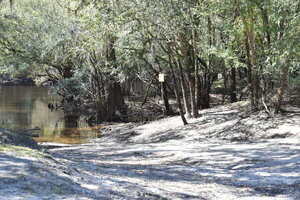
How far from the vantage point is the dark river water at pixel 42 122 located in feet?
74.1

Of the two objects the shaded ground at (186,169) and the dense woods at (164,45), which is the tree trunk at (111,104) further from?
the shaded ground at (186,169)

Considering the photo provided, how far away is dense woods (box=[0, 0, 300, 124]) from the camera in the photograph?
15.4 meters

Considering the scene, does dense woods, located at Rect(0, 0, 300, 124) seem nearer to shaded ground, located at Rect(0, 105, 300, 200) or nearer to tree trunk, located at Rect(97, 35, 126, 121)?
tree trunk, located at Rect(97, 35, 126, 121)

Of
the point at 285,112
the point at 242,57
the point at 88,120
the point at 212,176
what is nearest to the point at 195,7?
the point at 242,57

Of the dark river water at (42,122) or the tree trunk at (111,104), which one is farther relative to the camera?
the tree trunk at (111,104)

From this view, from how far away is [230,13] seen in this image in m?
17.5

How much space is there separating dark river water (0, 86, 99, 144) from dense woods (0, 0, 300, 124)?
2.16 metres

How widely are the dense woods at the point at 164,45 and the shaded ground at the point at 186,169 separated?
68.7 inches

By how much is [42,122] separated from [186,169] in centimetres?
2035

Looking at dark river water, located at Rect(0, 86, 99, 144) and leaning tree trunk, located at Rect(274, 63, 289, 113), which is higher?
leaning tree trunk, located at Rect(274, 63, 289, 113)

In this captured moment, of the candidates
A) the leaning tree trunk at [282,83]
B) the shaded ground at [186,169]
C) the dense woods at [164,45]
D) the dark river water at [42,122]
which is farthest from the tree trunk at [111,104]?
the leaning tree trunk at [282,83]

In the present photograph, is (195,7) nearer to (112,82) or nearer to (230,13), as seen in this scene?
(230,13)

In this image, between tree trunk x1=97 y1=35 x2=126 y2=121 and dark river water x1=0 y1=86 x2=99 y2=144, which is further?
tree trunk x1=97 y1=35 x2=126 y2=121

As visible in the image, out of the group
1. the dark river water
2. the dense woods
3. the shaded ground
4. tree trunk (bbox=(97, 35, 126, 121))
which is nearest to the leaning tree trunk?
the dense woods
